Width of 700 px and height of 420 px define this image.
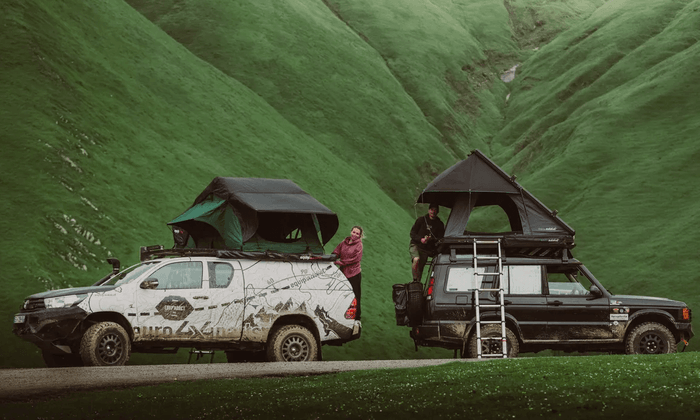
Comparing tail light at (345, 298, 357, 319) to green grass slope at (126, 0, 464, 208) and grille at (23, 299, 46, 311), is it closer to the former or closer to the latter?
grille at (23, 299, 46, 311)

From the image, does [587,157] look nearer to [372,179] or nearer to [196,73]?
[372,179]

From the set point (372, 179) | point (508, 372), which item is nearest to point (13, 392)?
point (508, 372)

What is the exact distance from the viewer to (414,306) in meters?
17.0

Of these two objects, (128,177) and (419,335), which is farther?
(128,177)

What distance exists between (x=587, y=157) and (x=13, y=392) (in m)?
49.8

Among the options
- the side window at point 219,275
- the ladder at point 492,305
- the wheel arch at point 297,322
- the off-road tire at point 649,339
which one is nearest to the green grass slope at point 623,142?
the off-road tire at point 649,339

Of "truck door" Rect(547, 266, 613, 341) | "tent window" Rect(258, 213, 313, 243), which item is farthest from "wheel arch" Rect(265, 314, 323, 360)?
"truck door" Rect(547, 266, 613, 341)

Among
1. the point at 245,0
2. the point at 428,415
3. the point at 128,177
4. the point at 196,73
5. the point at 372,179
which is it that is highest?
the point at 245,0

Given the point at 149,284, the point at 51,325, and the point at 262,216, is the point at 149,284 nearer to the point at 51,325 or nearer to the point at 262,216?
the point at 51,325

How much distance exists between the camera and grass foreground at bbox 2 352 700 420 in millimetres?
9047

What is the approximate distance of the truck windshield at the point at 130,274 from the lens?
15492 millimetres

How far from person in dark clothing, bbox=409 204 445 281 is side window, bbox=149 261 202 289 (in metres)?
5.16

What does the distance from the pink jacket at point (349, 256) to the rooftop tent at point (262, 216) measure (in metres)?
0.76

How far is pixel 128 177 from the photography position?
3172 centimetres
